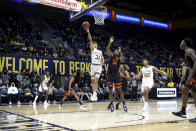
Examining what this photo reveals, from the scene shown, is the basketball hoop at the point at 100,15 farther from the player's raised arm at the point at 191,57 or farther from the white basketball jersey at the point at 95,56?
the player's raised arm at the point at 191,57

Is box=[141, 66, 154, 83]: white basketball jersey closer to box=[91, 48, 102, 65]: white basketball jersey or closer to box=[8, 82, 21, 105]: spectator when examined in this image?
box=[91, 48, 102, 65]: white basketball jersey

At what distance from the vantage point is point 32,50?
14.4m

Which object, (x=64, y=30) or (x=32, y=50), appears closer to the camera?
(x=32, y=50)

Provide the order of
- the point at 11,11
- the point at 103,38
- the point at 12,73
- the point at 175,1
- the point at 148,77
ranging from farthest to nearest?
the point at 175,1
the point at 103,38
the point at 11,11
the point at 12,73
the point at 148,77

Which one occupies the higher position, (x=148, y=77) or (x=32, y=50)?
(x=32, y=50)

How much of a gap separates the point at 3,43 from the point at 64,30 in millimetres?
6452

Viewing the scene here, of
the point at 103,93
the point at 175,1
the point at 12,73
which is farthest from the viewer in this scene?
the point at 175,1

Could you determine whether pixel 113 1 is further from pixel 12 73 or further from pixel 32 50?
pixel 12 73

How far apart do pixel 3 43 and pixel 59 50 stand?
11.6 ft

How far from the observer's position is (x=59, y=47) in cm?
1672

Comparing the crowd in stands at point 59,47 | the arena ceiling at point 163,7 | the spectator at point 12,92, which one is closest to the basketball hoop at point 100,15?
the crowd in stands at point 59,47

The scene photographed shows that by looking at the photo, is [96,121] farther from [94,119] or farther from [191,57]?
[191,57]

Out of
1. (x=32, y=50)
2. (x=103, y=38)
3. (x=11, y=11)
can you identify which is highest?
(x=11, y=11)

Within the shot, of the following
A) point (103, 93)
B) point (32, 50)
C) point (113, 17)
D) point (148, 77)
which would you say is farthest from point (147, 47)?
point (148, 77)
